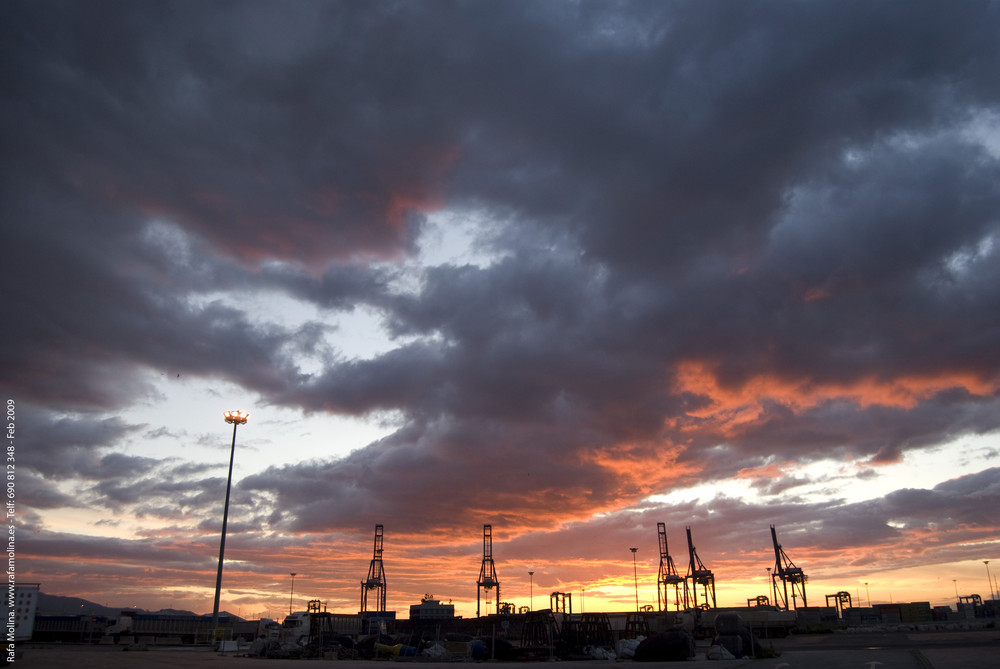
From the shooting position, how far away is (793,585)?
169 metres

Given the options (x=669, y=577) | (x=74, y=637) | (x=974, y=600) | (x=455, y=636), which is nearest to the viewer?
(x=455, y=636)

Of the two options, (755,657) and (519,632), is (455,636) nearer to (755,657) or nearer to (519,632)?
(519,632)

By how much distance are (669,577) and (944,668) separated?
153870 mm

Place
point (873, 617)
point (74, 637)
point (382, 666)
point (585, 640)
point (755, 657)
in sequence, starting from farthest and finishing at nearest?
point (873, 617), point (74, 637), point (585, 640), point (755, 657), point (382, 666)

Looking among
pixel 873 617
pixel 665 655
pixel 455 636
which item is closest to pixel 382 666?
pixel 665 655

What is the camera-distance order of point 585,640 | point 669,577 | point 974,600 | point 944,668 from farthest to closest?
point 669,577, point 974,600, point 585,640, point 944,668

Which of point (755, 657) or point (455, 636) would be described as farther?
point (455, 636)

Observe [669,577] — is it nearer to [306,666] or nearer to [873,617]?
[873,617]

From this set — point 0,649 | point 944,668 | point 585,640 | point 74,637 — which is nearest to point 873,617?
point 585,640

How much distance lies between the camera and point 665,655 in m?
31.8

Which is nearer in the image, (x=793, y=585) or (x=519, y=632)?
(x=519, y=632)

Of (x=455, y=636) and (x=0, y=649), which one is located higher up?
(x=0, y=649)

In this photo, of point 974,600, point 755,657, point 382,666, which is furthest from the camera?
point 974,600

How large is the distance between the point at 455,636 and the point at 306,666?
112ft
